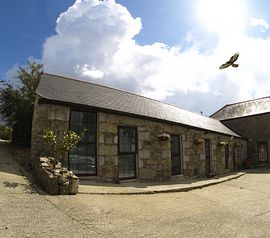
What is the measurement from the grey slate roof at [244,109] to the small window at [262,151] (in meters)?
2.62

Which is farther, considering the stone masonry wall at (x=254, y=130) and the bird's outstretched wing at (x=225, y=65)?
the stone masonry wall at (x=254, y=130)

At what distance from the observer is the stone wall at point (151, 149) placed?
29.6 feet

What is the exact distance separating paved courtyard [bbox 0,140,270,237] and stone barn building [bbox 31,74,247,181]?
6.15 feet

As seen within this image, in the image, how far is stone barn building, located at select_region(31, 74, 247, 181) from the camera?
8222 mm

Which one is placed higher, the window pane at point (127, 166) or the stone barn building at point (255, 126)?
the stone barn building at point (255, 126)

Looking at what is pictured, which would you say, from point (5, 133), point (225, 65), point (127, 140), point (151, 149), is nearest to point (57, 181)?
point (127, 140)

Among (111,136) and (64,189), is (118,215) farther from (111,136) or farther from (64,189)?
(111,136)

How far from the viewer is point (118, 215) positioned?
525 centimetres

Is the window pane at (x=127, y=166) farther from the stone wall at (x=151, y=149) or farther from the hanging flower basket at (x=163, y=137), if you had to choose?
the hanging flower basket at (x=163, y=137)

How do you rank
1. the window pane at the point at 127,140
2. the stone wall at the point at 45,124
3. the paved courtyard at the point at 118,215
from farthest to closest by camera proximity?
the window pane at the point at 127,140, the stone wall at the point at 45,124, the paved courtyard at the point at 118,215

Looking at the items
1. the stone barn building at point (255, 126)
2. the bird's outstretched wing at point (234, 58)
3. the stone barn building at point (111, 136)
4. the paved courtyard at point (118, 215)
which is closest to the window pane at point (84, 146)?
the stone barn building at point (111, 136)

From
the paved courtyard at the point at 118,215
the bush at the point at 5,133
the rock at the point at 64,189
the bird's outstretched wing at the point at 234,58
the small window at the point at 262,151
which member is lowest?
the paved courtyard at the point at 118,215

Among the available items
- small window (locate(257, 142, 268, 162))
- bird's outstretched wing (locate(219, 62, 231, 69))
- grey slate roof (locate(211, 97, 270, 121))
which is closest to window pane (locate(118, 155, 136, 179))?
bird's outstretched wing (locate(219, 62, 231, 69))

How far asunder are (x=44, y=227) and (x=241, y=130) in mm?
21945
